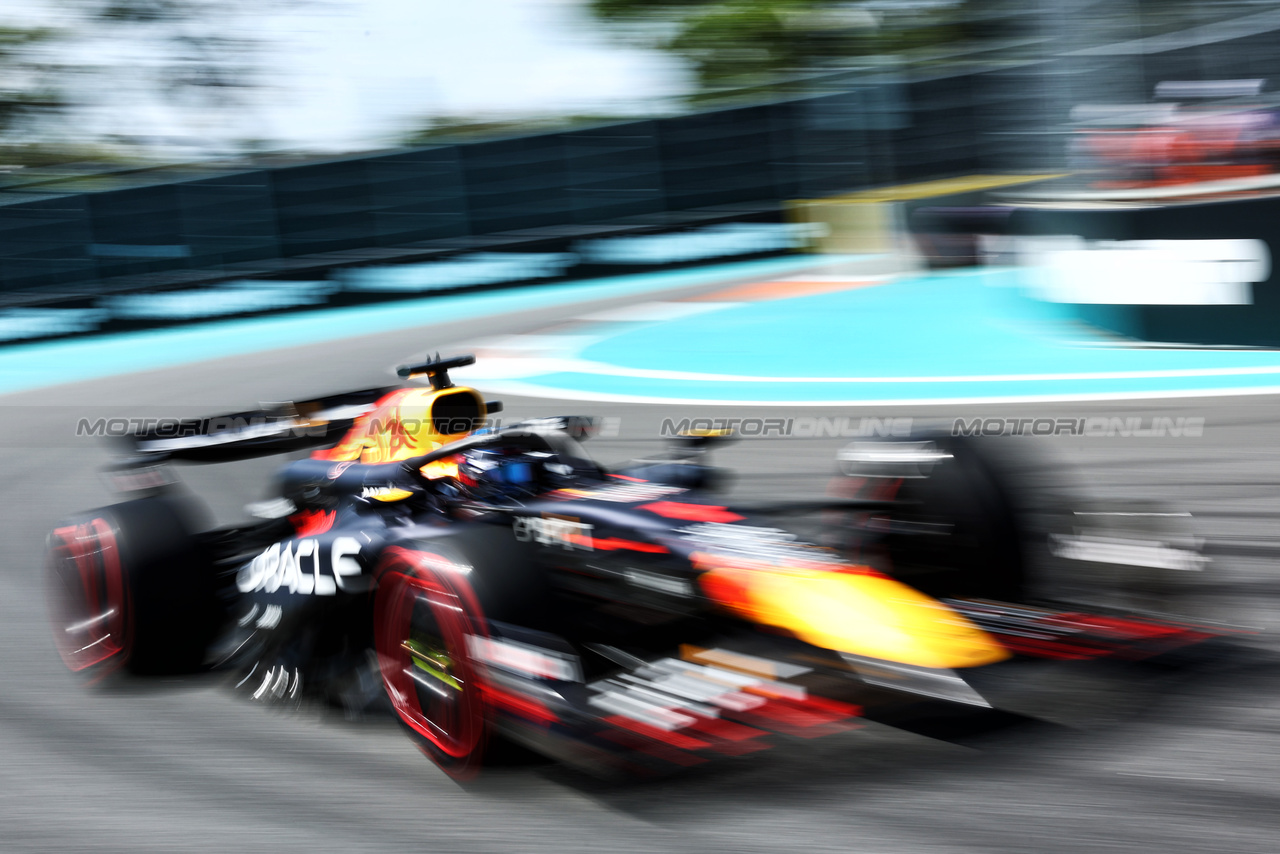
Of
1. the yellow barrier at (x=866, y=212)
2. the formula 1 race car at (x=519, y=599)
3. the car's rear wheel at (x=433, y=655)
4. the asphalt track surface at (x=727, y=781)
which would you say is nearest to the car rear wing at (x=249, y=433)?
the formula 1 race car at (x=519, y=599)

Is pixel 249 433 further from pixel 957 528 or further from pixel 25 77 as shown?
pixel 25 77

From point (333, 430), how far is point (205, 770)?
1.60 m

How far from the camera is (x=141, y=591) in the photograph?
4.00 m

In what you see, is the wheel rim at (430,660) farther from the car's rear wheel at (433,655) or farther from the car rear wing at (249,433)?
the car rear wing at (249,433)

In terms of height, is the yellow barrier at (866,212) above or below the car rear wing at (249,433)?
above

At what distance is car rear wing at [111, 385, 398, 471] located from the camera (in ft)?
14.6

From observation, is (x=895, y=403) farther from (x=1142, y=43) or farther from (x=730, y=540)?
(x=730, y=540)

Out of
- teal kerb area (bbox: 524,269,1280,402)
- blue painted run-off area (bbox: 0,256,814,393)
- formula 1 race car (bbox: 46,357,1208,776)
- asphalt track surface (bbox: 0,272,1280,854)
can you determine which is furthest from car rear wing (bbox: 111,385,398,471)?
blue painted run-off area (bbox: 0,256,814,393)

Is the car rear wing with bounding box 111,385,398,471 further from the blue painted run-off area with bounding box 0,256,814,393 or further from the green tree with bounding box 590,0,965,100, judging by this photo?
the green tree with bounding box 590,0,965,100

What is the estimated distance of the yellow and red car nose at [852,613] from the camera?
2.85 m

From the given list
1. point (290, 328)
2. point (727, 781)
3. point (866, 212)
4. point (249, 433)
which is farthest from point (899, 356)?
point (290, 328)

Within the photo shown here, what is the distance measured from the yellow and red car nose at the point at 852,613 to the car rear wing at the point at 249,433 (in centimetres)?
209

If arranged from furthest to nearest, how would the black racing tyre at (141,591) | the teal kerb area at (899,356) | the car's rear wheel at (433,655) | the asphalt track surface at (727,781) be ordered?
the teal kerb area at (899,356)
the black racing tyre at (141,591)
the car's rear wheel at (433,655)
the asphalt track surface at (727,781)

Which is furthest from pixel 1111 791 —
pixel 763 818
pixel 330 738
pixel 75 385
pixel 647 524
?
pixel 75 385
